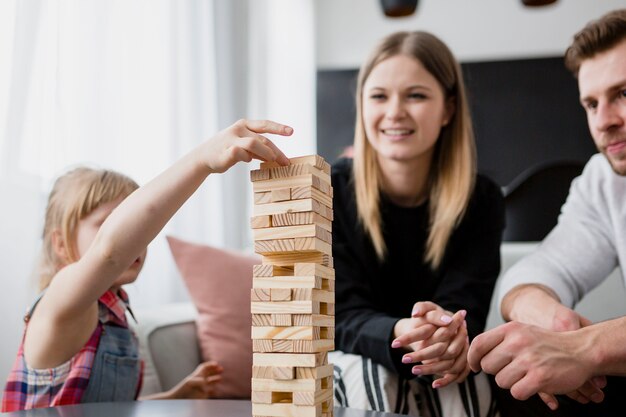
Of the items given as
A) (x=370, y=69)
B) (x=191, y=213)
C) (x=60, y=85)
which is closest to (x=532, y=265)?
(x=370, y=69)

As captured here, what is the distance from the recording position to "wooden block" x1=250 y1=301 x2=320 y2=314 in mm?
895

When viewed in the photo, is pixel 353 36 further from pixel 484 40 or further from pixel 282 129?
pixel 282 129

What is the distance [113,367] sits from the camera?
4.70 feet

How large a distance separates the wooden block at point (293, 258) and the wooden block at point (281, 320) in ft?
0.26

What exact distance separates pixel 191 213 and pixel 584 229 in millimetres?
1759

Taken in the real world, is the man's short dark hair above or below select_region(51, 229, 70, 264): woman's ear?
above

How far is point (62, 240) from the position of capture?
1.48 metres

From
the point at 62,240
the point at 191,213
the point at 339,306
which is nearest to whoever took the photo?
the point at 62,240

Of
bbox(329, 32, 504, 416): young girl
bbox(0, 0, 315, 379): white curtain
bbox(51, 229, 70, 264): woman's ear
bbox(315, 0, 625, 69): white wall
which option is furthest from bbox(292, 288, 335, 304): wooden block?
bbox(315, 0, 625, 69): white wall

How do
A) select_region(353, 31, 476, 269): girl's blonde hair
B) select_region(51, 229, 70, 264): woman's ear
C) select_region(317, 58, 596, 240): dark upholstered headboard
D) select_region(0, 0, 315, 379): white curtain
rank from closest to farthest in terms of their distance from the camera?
select_region(51, 229, 70, 264): woman's ear
select_region(353, 31, 476, 269): girl's blonde hair
select_region(0, 0, 315, 379): white curtain
select_region(317, 58, 596, 240): dark upholstered headboard

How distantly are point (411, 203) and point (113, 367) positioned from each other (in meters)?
0.86

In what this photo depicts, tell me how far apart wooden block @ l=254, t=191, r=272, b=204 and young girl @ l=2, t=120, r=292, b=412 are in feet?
0.17

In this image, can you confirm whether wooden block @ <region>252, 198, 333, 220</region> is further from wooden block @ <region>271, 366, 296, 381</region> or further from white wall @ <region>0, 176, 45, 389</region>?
white wall @ <region>0, 176, 45, 389</region>

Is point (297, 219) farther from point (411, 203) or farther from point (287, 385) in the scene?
point (411, 203)
